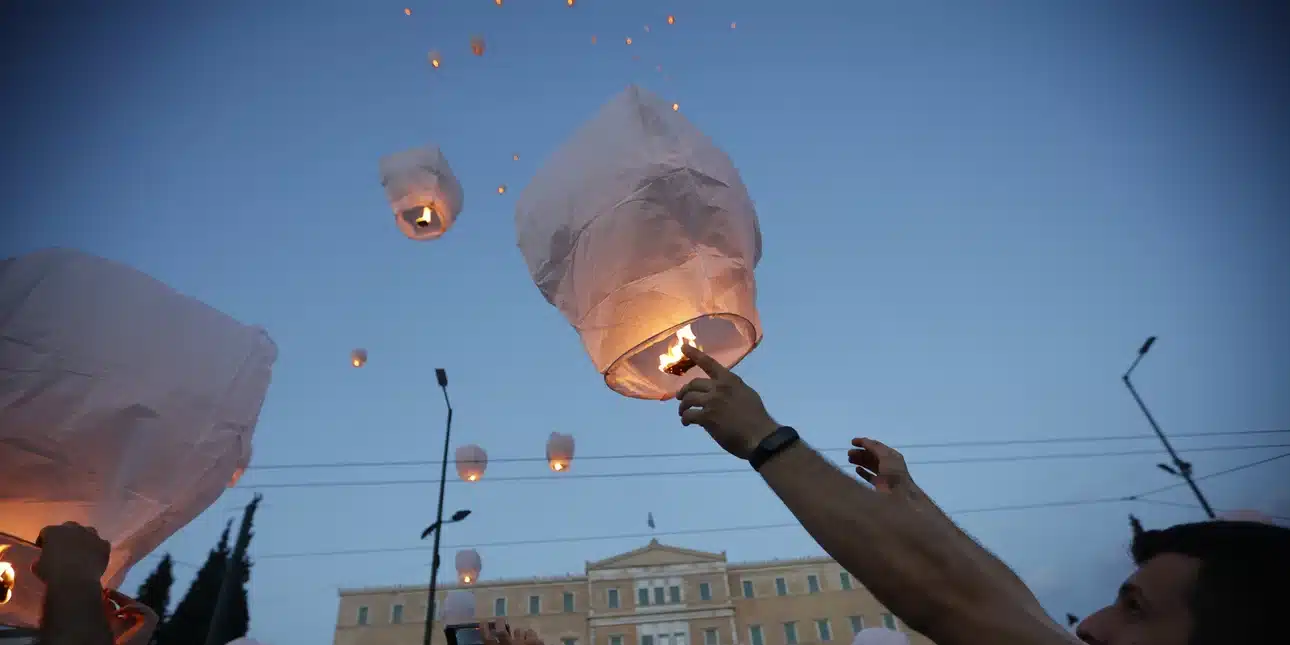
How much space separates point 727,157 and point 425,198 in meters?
3.18

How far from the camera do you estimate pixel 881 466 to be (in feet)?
5.92

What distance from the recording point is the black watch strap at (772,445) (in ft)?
3.80

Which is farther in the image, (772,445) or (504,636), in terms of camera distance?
(504,636)

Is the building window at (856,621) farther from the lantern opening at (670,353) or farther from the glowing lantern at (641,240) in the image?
the glowing lantern at (641,240)

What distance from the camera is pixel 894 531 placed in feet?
3.29

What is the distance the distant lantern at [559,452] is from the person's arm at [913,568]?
11295 millimetres

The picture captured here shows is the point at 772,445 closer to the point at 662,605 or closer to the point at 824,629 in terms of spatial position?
the point at 662,605

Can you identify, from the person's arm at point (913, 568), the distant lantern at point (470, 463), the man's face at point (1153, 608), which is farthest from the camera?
the distant lantern at point (470, 463)

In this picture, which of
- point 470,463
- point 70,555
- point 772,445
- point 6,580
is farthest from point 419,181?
point 470,463

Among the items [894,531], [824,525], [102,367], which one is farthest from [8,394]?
[894,531]

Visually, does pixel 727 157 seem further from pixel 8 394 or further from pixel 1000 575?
pixel 8 394

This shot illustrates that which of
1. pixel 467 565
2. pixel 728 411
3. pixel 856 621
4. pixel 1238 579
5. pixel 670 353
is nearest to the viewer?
pixel 1238 579

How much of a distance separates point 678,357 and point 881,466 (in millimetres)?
680

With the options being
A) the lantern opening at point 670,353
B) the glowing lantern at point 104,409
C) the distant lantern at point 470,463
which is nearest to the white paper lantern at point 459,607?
the glowing lantern at point 104,409
